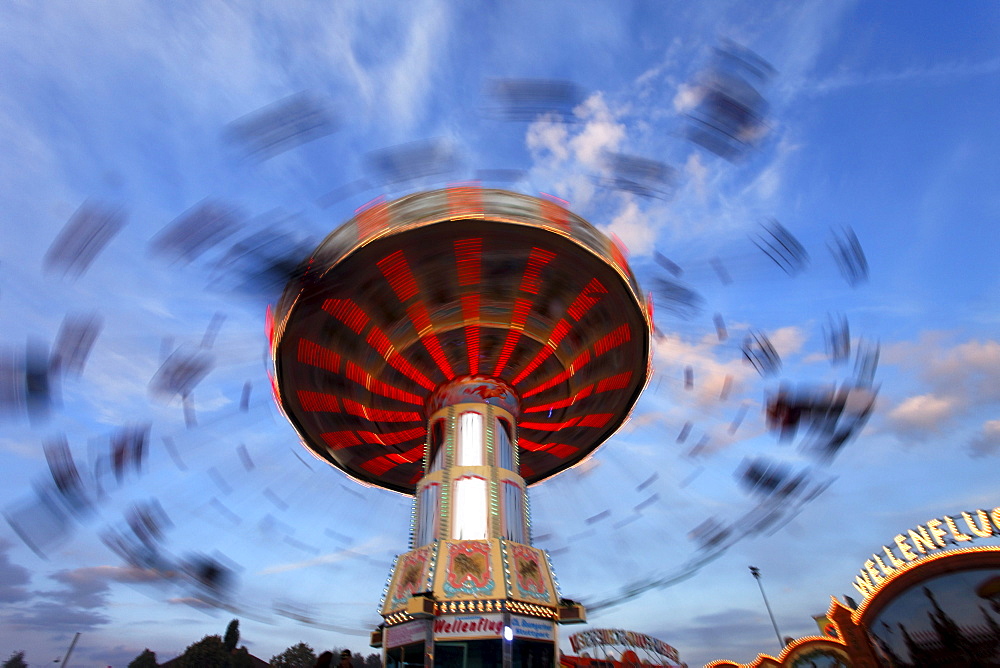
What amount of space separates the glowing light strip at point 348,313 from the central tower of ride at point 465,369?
61 millimetres

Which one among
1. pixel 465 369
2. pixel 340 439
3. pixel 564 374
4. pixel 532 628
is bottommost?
pixel 532 628

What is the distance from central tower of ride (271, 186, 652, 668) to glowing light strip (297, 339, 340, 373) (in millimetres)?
50

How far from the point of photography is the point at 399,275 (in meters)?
17.4

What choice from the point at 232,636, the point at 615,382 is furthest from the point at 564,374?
the point at 232,636

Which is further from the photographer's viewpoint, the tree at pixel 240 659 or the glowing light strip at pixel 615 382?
the tree at pixel 240 659

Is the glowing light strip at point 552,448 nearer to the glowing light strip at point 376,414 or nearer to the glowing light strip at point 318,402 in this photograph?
the glowing light strip at point 376,414

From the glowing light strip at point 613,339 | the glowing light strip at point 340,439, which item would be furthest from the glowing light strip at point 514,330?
the glowing light strip at point 340,439

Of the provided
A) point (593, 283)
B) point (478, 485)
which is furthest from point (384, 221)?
point (478, 485)

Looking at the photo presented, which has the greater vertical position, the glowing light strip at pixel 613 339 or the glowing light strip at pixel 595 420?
the glowing light strip at pixel 613 339

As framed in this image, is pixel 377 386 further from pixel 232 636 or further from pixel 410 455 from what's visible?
pixel 232 636

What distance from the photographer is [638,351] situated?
19.9 m

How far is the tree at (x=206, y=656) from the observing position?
5166 cm

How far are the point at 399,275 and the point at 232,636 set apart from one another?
61923mm

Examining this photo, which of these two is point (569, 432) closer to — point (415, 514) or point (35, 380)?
point (415, 514)
